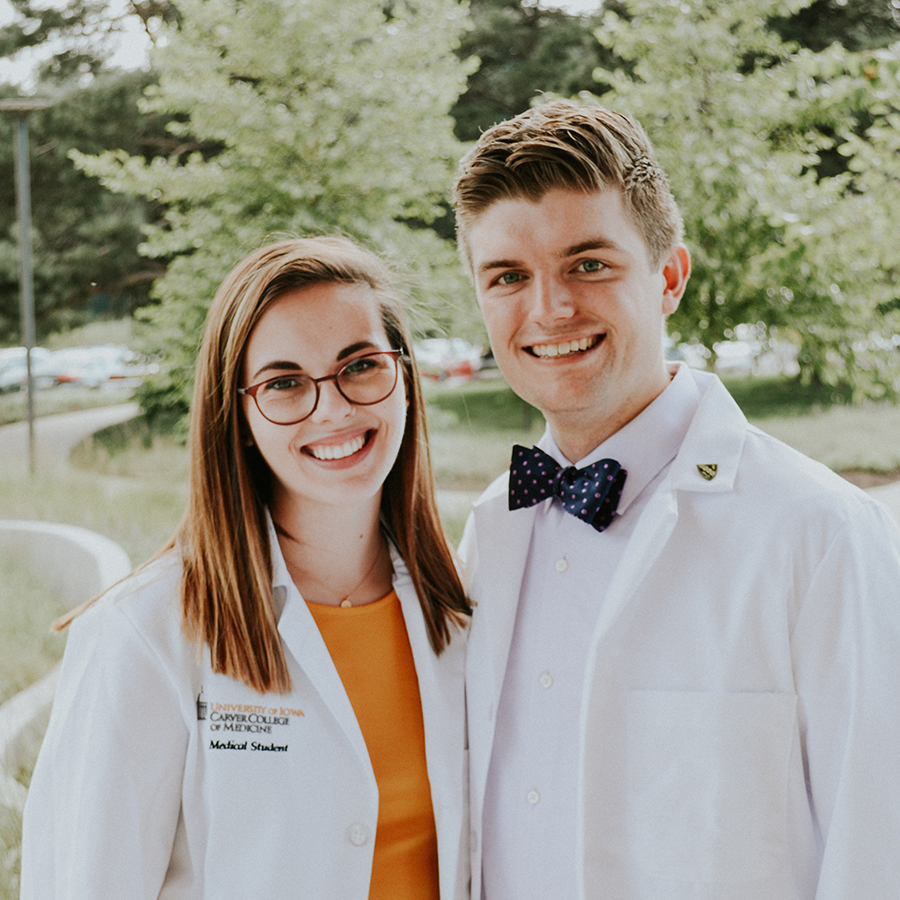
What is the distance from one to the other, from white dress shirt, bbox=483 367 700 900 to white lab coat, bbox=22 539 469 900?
0.31 feet

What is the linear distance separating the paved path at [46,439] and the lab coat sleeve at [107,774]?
4.39m

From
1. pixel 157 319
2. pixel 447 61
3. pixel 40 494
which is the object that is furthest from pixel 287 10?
pixel 40 494

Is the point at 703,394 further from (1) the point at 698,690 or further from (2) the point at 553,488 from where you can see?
(1) the point at 698,690

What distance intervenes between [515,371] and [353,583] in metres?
0.47

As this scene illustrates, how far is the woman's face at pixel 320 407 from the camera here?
4.86 ft

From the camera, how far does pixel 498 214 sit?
1.47m

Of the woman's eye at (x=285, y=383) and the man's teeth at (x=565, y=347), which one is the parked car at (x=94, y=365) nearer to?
the woman's eye at (x=285, y=383)

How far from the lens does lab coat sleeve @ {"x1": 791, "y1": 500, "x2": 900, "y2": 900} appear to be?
1151mm

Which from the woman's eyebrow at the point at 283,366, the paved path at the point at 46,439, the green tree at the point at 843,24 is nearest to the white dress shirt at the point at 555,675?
the woman's eyebrow at the point at 283,366

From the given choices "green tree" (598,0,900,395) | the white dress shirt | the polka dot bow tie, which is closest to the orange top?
the white dress shirt

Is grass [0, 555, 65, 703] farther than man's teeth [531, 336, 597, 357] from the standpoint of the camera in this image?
Yes

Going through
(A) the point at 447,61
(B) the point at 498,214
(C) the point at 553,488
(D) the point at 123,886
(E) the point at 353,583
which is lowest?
(D) the point at 123,886

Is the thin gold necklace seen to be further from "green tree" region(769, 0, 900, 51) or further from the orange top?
"green tree" region(769, 0, 900, 51)

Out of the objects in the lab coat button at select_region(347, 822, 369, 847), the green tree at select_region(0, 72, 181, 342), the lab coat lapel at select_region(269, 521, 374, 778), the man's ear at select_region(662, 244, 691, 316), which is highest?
the green tree at select_region(0, 72, 181, 342)
